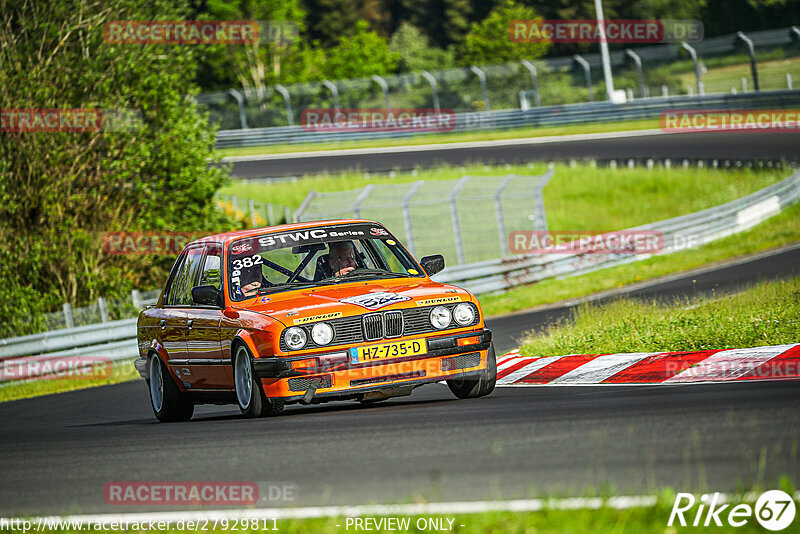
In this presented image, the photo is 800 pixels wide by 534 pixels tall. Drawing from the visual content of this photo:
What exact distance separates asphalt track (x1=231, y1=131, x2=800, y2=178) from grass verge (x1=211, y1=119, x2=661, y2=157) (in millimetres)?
1165

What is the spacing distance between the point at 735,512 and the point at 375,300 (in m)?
4.77

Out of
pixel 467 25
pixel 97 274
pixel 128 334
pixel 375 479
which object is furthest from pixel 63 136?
pixel 467 25

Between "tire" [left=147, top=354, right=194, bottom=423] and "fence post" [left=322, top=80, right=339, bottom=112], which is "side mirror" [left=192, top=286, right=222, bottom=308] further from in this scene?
"fence post" [left=322, top=80, right=339, bottom=112]

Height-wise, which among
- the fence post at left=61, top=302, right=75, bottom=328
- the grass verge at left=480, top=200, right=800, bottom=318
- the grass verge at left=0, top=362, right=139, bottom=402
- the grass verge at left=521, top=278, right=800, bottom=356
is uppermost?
the grass verge at left=521, top=278, right=800, bottom=356

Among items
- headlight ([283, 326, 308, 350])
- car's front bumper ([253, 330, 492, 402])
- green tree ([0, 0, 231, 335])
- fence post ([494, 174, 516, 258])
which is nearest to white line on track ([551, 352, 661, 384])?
car's front bumper ([253, 330, 492, 402])

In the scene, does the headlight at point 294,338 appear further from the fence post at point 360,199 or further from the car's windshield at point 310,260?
the fence post at point 360,199

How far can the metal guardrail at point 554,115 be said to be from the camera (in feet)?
128

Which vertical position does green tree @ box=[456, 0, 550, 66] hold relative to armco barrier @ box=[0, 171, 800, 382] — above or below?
above

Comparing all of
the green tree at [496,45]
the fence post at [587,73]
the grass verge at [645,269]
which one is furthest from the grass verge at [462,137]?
the green tree at [496,45]

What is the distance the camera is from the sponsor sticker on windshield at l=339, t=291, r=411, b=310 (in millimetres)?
8648

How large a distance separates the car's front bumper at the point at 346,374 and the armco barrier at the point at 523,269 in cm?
1098

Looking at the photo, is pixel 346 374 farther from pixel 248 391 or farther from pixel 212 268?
pixel 212 268

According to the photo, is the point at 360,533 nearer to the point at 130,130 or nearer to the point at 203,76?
the point at 130,130

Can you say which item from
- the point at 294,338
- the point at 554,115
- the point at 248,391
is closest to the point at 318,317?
the point at 294,338
